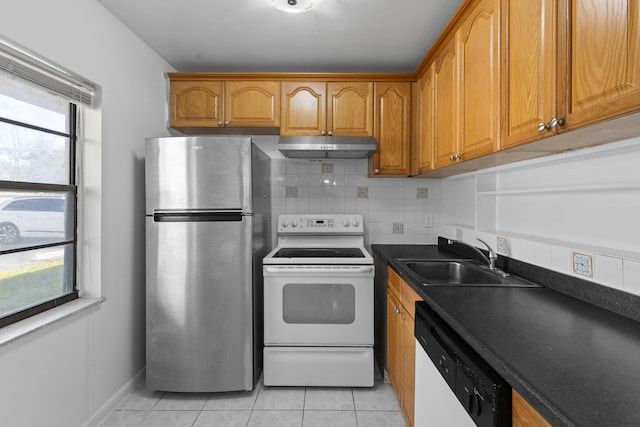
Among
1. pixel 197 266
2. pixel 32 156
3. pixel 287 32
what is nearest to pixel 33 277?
pixel 32 156

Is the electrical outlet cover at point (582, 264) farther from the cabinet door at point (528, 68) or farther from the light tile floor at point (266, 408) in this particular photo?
the light tile floor at point (266, 408)

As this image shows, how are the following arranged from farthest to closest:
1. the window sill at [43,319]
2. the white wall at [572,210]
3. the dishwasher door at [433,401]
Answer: the window sill at [43,319] < the white wall at [572,210] < the dishwasher door at [433,401]

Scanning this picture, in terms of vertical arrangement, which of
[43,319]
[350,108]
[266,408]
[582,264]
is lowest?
[266,408]

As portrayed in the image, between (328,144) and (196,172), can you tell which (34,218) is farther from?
(328,144)

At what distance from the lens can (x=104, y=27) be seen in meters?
1.82

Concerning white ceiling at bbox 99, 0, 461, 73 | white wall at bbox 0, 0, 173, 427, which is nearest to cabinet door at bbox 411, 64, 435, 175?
white ceiling at bbox 99, 0, 461, 73

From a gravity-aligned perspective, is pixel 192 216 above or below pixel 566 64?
below

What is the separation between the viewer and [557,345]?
0.85 metres

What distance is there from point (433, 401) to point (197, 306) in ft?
4.75

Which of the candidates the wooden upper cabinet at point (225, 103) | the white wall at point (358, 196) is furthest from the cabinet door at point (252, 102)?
the white wall at point (358, 196)

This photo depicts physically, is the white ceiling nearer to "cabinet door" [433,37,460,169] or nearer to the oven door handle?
"cabinet door" [433,37,460,169]

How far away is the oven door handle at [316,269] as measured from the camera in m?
2.09

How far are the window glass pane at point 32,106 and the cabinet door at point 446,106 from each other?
2049mm

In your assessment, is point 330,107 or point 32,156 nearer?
point 32,156
